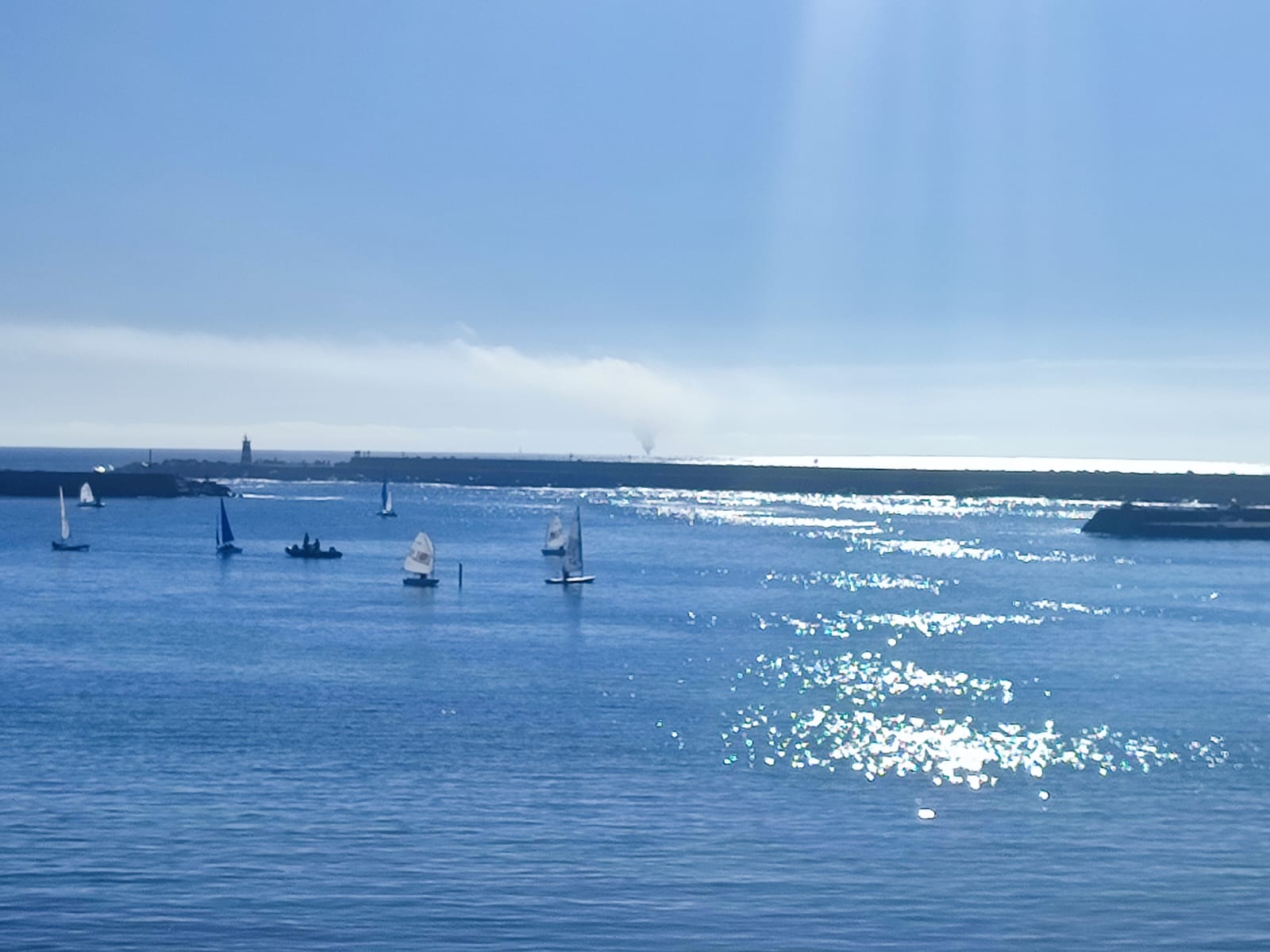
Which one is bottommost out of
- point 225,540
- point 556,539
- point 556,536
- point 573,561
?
point 573,561

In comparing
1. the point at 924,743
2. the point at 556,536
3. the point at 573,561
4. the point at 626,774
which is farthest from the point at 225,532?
the point at 626,774

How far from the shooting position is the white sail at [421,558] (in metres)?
94.3

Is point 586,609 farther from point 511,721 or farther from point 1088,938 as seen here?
point 1088,938

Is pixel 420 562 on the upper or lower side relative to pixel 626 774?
upper

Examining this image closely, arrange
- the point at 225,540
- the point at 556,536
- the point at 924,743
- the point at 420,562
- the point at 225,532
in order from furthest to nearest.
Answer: the point at 225,540 → the point at 225,532 → the point at 556,536 → the point at 420,562 → the point at 924,743

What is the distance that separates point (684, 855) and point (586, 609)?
51600 mm

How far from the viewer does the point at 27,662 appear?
5878 cm

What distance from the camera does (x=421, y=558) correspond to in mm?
94938

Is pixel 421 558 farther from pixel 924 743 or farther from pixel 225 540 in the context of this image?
pixel 924 743

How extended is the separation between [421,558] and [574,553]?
9169 mm

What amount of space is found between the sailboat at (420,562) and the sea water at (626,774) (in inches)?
240

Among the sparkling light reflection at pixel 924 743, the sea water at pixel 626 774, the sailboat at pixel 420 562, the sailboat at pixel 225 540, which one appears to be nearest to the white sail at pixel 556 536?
the sailboat at pixel 420 562

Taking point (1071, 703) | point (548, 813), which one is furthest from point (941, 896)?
point (1071, 703)

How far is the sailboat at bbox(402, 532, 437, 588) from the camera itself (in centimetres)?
9419
